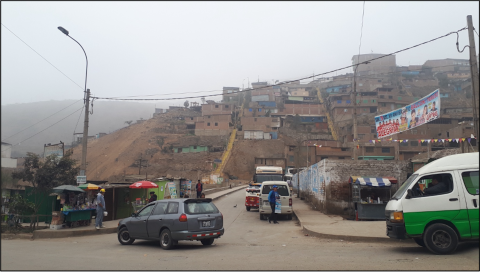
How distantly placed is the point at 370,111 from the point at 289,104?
73.6ft

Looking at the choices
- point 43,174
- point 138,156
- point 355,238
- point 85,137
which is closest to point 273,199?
point 355,238

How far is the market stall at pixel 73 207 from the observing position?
14.8m

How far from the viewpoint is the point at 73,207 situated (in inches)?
607

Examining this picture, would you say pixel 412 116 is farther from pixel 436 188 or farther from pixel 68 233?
pixel 68 233

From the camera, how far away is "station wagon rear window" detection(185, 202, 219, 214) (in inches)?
417

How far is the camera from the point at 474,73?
27.1 ft

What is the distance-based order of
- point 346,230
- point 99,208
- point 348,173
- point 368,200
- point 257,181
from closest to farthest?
point 346,230
point 99,208
point 368,200
point 348,173
point 257,181

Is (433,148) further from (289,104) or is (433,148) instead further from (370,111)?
(289,104)

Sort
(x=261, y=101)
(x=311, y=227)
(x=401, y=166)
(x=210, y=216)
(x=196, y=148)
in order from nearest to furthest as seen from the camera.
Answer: (x=210, y=216) → (x=311, y=227) → (x=401, y=166) → (x=196, y=148) → (x=261, y=101)

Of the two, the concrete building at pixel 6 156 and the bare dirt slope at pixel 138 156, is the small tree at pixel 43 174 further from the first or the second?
the bare dirt slope at pixel 138 156

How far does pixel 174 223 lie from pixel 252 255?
2780 millimetres

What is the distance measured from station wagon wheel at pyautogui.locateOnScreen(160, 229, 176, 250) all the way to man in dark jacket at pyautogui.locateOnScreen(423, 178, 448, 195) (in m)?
7.26

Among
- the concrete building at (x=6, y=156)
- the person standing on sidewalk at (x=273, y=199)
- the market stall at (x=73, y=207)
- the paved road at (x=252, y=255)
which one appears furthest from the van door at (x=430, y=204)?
the market stall at (x=73, y=207)

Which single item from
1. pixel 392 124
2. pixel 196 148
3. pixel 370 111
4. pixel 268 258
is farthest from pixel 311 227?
pixel 370 111
